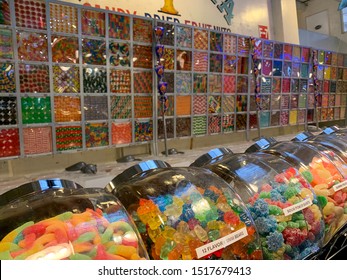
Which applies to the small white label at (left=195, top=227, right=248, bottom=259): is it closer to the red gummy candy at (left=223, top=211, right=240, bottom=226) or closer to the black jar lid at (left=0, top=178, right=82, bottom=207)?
the red gummy candy at (left=223, top=211, right=240, bottom=226)

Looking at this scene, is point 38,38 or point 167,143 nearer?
point 38,38

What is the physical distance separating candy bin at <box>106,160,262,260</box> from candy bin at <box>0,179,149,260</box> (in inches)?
2.0

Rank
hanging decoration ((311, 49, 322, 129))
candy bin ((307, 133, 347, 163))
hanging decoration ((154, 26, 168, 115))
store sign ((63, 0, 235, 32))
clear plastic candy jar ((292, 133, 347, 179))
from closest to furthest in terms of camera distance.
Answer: clear plastic candy jar ((292, 133, 347, 179)), candy bin ((307, 133, 347, 163)), hanging decoration ((154, 26, 168, 115)), store sign ((63, 0, 235, 32)), hanging decoration ((311, 49, 322, 129))

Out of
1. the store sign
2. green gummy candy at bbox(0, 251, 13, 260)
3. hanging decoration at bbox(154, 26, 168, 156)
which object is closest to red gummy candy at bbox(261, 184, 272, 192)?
green gummy candy at bbox(0, 251, 13, 260)

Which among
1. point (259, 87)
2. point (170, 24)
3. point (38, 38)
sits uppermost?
point (170, 24)

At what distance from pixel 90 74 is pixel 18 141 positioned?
1059mm

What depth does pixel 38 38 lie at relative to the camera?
126 inches

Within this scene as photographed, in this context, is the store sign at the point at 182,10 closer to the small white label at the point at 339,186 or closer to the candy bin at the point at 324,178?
the candy bin at the point at 324,178

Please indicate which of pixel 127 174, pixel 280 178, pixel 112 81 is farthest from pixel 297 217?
pixel 112 81

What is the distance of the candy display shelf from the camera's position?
3.15 metres

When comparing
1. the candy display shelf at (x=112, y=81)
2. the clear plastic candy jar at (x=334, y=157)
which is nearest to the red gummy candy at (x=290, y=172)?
the clear plastic candy jar at (x=334, y=157)
